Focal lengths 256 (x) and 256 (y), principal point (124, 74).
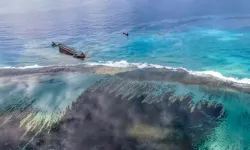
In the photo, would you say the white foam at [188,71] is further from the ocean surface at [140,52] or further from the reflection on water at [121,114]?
the reflection on water at [121,114]

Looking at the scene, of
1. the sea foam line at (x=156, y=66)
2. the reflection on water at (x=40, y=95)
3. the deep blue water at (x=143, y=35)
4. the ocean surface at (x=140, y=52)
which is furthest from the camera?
the deep blue water at (x=143, y=35)

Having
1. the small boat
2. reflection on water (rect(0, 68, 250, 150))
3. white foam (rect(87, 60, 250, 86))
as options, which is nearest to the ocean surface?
white foam (rect(87, 60, 250, 86))

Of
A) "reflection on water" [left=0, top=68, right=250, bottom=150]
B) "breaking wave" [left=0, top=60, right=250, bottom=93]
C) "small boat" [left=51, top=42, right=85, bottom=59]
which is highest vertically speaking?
"small boat" [left=51, top=42, right=85, bottom=59]

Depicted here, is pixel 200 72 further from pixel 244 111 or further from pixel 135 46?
pixel 135 46

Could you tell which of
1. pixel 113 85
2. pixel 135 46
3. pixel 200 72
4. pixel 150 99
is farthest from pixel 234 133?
pixel 135 46

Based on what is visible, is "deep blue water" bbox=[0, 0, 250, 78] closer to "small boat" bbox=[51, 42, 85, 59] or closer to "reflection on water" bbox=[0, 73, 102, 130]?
"small boat" bbox=[51, 42, 85, 59]

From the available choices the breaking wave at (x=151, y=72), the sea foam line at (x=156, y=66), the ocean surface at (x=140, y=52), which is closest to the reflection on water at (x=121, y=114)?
the ocean surface at (x=140, y=52)
